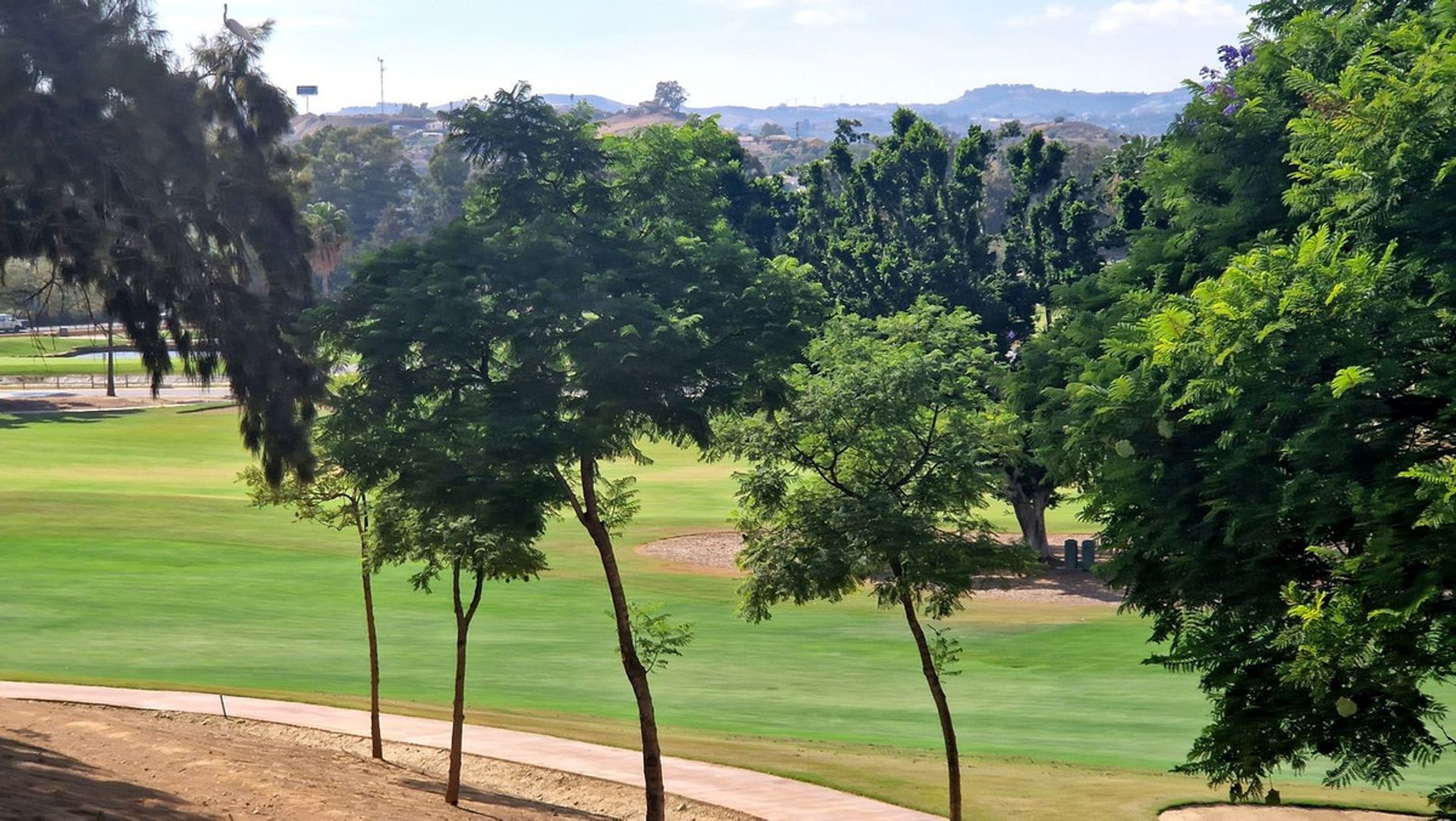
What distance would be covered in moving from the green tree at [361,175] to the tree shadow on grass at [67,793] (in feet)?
565

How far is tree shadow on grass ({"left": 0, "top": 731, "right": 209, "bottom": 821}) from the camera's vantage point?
55.7 feet

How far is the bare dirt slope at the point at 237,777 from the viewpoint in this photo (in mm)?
18878

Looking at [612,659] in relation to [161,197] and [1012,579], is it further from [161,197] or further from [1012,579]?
[161,197]

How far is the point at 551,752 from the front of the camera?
91.4ft

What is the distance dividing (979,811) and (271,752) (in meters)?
10.4

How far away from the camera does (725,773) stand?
26391 mm

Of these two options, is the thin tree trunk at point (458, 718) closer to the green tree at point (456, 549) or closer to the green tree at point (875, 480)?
the green tree at point (456, 549)

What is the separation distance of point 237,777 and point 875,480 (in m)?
9.62

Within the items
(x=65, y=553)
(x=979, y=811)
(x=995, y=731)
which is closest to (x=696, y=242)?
(x=979, y=811)

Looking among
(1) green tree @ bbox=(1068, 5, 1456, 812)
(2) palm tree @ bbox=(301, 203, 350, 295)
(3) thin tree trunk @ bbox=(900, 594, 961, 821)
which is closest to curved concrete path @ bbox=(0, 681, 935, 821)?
(3) thin tree trunk @ bbox=(900, 594, 961, 821)

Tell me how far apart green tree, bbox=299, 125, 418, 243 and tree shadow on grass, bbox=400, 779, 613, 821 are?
168426 mm

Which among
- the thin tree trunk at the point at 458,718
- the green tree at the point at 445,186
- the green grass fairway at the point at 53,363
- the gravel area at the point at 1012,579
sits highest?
the green tree at the point at 445,186

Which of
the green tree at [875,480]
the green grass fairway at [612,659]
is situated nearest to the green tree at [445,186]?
the green grass fairway at [612,659]

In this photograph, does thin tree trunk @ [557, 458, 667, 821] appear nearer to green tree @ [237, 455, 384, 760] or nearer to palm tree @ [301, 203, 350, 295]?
green tree @ [237, 455, 384, 760]
